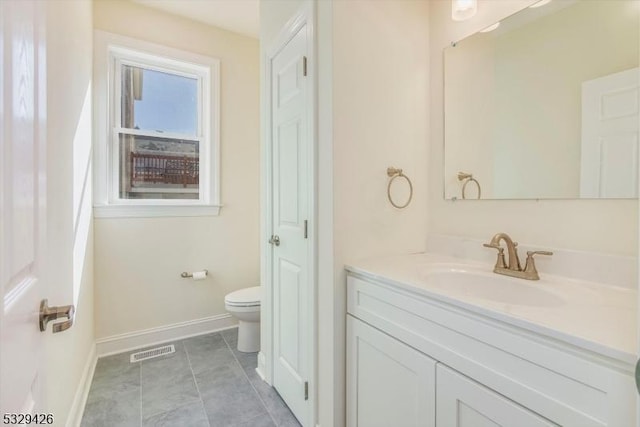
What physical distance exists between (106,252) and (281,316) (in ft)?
4.94

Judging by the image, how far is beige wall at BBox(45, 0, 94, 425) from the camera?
4.00 feet

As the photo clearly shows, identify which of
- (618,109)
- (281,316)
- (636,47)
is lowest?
(281,316)

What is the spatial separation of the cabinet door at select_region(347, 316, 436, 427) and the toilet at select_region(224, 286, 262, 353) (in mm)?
1127

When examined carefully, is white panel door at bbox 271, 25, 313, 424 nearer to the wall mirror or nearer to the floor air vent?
the wall mirror

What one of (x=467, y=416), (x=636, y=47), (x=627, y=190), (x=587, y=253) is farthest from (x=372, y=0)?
(x=467, y=416)

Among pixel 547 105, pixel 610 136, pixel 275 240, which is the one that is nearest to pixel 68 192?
pixel 275 240

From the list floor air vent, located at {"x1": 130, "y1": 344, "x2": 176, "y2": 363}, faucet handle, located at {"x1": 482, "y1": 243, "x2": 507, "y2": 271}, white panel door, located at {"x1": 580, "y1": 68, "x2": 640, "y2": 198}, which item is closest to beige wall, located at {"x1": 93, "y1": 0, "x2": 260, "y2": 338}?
floor air vent, located at {"x1": 130, "y1": 344, "x2": 176, "y2": 363}

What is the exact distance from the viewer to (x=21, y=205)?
56 centimetres

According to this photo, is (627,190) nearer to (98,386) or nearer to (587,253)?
(587,253)

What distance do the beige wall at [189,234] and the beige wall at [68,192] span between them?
0.23m

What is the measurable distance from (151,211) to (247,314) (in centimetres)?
114

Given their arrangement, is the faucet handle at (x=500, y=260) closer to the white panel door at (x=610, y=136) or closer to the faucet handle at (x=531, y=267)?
the faucet handle at (x=531, y=267)

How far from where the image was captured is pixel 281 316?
70.5 inches

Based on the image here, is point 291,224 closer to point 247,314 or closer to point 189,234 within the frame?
point 247,314
